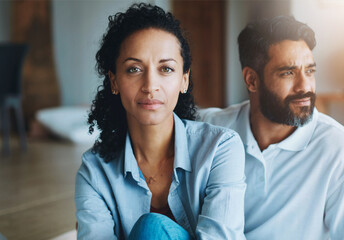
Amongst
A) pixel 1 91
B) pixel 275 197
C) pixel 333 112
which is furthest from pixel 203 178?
pixel 1 91

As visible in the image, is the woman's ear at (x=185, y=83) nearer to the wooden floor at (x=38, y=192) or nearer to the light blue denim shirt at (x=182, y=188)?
the light blue denim shirt at (x=182, y=188)

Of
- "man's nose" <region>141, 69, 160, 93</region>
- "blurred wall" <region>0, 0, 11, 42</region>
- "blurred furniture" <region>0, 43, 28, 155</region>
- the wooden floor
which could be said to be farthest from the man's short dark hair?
"blurred wall" <region>0, 0, 11, 42</region>

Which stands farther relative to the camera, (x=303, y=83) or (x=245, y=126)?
(x=245, y=126)

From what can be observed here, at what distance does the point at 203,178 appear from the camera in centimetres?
101

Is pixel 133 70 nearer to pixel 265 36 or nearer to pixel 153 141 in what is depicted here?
pixel 153 141

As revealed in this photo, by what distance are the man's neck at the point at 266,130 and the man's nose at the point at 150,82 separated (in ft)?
1.12

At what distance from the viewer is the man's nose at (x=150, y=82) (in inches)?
37.8

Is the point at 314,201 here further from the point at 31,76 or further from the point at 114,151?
the point at 31,76

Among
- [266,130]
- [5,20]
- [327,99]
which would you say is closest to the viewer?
[266,130]

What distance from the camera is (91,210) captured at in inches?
40.3

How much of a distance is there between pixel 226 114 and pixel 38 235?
1.15 metres

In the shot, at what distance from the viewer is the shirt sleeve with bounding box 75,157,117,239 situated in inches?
39.3

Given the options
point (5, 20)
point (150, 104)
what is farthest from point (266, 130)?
point (5, 20)

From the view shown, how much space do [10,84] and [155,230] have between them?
332 centimetres
